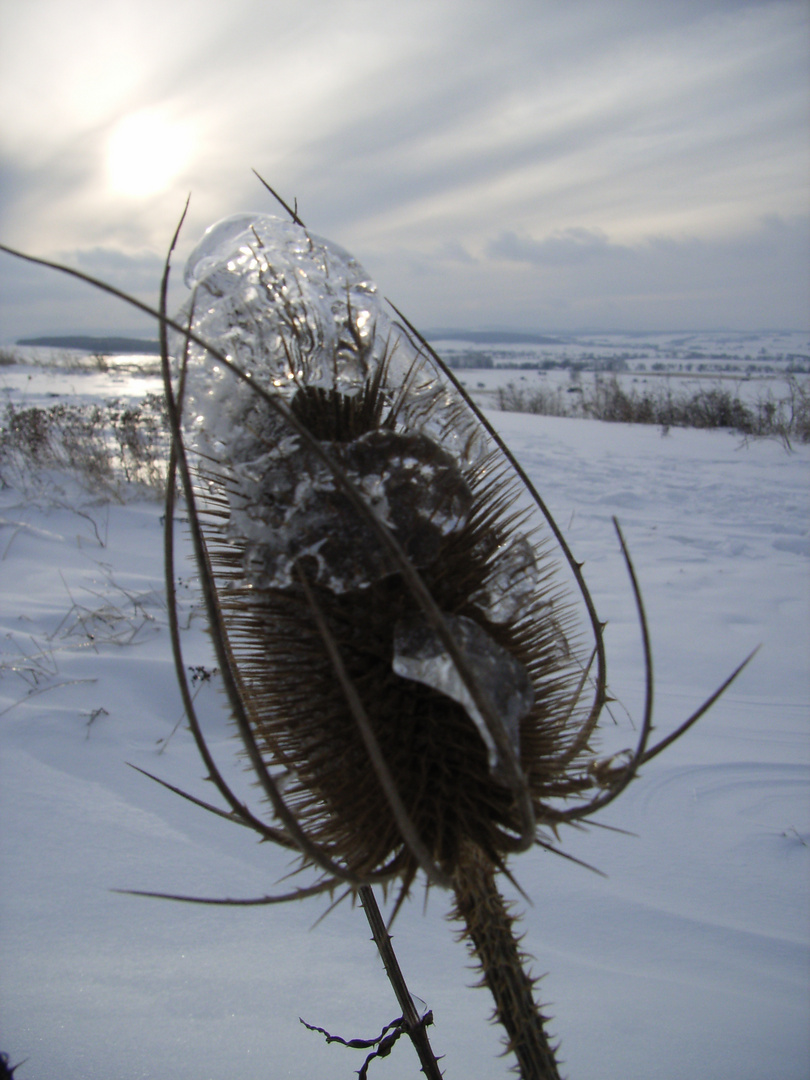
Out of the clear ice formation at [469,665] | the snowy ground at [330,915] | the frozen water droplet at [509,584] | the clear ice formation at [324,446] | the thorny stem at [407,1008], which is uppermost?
the clear ice formation at [324,446]

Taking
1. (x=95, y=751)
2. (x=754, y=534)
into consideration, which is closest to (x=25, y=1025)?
(x=95, y=751)

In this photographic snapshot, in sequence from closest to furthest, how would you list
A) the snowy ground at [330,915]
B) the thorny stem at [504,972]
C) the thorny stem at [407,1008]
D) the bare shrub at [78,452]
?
the thorny stem at [504,972] → the thorny stem at [407,1008] → the snowy ground at [330,915] → the bare shrub at [78,452]

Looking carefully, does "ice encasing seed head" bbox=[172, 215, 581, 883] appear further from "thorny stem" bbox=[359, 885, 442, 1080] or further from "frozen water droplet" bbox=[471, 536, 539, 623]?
"thorny stem" bbox=[359, 885, 442, 1080]

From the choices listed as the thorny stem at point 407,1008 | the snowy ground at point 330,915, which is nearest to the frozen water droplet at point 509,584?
the thorny stem at point 407,1008

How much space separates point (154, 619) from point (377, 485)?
3.03 metres

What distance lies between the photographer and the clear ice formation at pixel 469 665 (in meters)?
0.66

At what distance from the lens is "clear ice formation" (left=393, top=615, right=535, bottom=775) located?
66 cm

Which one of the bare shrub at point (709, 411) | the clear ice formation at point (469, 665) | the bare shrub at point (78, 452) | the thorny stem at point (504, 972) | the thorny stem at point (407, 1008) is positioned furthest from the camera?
the bare shrub at point (709, 411)

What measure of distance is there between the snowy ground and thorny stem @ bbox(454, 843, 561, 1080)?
0.63 metres

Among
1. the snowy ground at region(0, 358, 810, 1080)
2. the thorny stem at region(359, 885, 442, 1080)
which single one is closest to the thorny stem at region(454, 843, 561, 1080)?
the thorny stem at region(359, 885, 442, 1080)

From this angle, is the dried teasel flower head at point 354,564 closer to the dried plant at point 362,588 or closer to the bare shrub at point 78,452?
the dried plant at point 362,588

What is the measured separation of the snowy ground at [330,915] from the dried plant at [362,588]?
24.9 inches

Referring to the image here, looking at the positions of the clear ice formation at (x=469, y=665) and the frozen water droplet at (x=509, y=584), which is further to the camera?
the frozen water droplet at (x=509, y=584)

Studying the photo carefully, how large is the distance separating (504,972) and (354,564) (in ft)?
1.90
